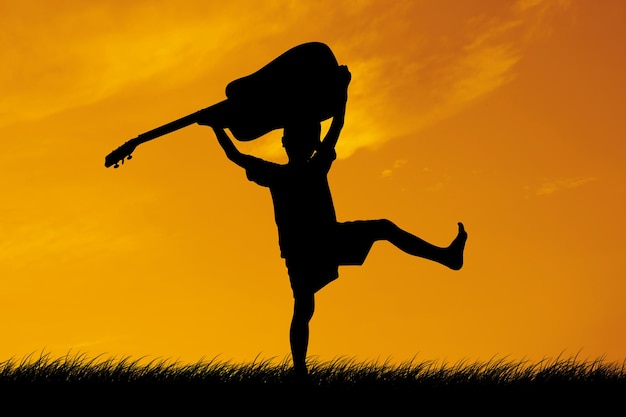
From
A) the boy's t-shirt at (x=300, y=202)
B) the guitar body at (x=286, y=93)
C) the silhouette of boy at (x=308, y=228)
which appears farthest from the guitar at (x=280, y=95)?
the boy's t-shirt at (x=300, y=202)

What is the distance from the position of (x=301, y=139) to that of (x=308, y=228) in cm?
81

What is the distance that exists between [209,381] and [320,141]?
2.41 meters

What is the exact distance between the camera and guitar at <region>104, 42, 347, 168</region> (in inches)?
338

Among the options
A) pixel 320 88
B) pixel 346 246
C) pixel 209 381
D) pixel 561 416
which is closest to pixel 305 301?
pixel 346 246

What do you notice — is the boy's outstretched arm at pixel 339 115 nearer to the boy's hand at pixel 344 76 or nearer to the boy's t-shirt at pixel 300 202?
the boy's hand at pixel 344 76

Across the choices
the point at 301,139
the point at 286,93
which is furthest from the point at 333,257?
the point at 286,93

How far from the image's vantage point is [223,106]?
876cm

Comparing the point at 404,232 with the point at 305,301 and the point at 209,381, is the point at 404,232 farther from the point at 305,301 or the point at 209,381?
the point at 209,381

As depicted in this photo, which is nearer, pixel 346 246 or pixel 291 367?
pixel 346 246

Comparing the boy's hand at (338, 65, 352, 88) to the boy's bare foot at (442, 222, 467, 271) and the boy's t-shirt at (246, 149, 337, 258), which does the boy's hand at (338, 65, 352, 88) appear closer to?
the boy's t-shirt at (246, 149, 337, 258)

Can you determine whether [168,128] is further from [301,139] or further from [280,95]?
[301,139]

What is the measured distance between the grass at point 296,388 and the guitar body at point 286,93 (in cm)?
230

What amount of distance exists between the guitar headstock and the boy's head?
1547 mm

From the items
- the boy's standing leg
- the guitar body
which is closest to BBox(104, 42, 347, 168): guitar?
the guitar body
